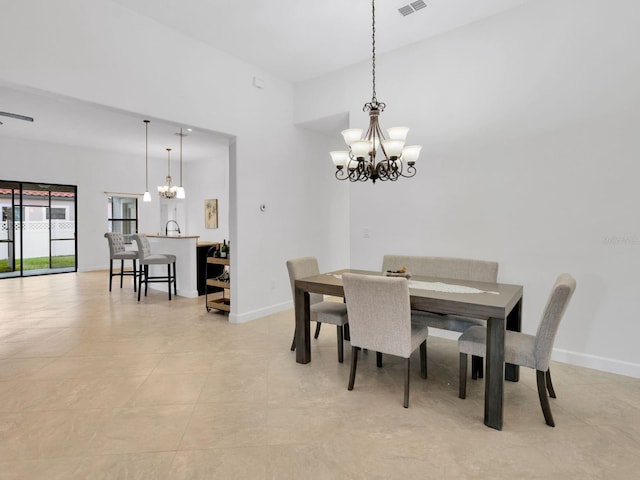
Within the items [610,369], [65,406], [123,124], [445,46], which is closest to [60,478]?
[65,406]

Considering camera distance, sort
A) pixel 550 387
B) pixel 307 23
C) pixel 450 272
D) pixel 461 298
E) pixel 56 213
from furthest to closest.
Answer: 1. pixel 56 213
2. pixel 307 23
3. pixel 450 272
4. pixel 550 387
5. pixel 461 298

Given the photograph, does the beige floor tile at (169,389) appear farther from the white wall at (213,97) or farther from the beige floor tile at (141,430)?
the white wall at (213,97)

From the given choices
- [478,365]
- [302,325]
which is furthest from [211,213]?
[478,365]

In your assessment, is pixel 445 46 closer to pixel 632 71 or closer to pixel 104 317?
pixel 632 71

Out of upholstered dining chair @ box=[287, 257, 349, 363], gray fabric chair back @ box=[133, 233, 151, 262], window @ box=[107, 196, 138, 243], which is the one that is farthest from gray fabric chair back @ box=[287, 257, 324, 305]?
window @ box=[107, 196, 138, 243]

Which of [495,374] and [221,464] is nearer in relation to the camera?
[221,464]

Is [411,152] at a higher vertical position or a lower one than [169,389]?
higher

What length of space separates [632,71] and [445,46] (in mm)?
1643

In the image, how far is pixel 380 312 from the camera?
7.86ft

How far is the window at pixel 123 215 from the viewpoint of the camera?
9.09 metres

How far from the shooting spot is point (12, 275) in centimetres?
768

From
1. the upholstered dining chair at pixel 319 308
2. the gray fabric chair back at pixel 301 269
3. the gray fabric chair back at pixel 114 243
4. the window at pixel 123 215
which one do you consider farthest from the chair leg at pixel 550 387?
the window at pixel 123 215

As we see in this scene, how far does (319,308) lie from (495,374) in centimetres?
156

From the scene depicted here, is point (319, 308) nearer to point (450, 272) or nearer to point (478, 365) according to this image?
point (450, 272)
